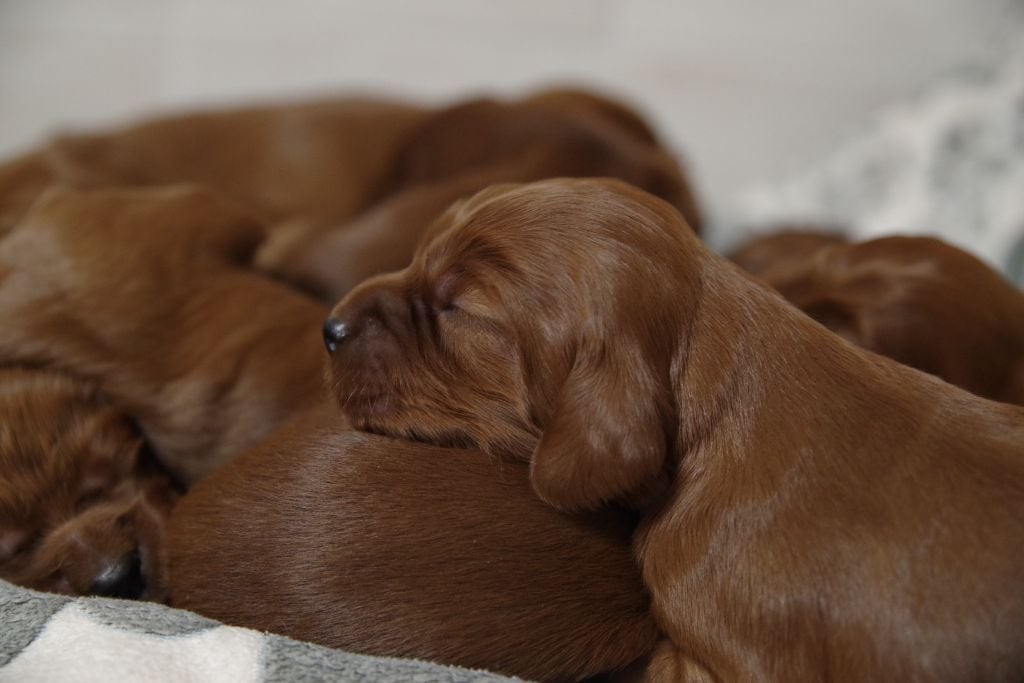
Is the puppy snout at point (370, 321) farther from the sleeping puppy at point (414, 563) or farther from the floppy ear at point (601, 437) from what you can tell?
the floppy ear at point (601, 437)

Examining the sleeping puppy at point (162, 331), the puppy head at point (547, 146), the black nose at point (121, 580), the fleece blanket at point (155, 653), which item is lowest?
the black nose at point (121, 580)

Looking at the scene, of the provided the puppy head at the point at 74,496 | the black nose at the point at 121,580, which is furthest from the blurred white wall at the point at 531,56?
the black nose at the point at 121,580

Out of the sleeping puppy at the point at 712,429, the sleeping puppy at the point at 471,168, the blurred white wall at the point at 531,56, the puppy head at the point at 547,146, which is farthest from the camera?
the blurred white wall at the point at 531,56

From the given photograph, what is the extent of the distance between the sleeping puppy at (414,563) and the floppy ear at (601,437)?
10 cm

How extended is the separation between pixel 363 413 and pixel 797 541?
56 centimetres

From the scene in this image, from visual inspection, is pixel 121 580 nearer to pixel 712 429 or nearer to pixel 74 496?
pixel 74 496

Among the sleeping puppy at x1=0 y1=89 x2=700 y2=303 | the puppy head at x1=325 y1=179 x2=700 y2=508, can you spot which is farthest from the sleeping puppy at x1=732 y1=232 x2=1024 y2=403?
the sleeping puppy at x1=0 y1=89 x2=700 y2=303

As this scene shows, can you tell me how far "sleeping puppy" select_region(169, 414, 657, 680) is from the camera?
1259 millimetres

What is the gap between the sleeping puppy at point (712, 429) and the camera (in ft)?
3.81

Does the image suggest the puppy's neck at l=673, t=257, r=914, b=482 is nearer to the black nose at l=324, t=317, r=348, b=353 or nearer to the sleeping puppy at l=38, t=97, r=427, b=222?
the black nose at l=324, t=317, r=348, b=353

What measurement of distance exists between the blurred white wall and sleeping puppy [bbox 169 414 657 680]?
6.29ft

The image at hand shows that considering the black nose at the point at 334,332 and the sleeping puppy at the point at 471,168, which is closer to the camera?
the black nose at the point at 334,332

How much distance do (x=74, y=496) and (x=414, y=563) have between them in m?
0.57

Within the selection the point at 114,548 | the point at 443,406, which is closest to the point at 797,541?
the point at 443,406
